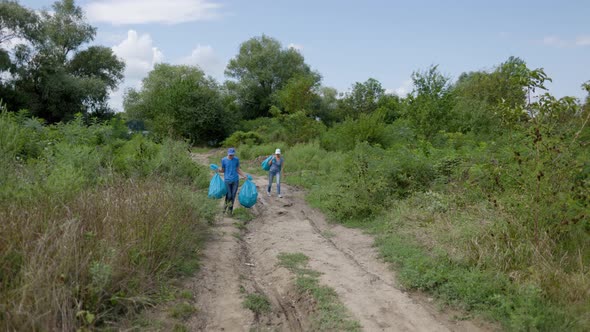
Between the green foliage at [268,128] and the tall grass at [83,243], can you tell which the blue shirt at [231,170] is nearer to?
the tall grass at [83,243]

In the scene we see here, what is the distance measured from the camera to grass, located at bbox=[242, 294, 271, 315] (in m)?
5.56

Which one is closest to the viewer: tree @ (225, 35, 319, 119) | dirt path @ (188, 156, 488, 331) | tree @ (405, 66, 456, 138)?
dirt path @ (188, 156, 488, 331)

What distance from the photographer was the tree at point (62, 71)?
29.1 meters

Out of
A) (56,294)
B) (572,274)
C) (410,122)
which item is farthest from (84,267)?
(410,122)

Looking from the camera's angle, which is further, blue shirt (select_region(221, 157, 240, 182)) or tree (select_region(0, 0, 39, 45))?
tree (select_region(0, 0, 39, 45))

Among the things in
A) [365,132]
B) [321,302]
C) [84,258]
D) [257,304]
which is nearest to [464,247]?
[321,302]

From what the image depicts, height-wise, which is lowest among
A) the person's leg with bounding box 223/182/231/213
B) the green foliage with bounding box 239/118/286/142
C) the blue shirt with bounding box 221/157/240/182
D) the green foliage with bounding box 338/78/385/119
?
the person's leg with bounding box 223/182/231/213

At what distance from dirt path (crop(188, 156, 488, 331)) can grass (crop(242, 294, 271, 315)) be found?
0.29 ft

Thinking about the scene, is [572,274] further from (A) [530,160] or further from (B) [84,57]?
(B) [84,57]

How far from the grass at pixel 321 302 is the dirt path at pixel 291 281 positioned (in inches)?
4.5

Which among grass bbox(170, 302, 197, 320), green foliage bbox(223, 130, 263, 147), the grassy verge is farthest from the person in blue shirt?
green foliage bbox(223, 130, 263, 147)

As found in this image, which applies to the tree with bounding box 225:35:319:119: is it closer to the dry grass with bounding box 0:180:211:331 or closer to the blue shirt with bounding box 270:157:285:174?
the blue shirt with bounding box 270:157:285:174

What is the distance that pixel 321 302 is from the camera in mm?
5730

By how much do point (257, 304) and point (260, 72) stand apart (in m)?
41.8
